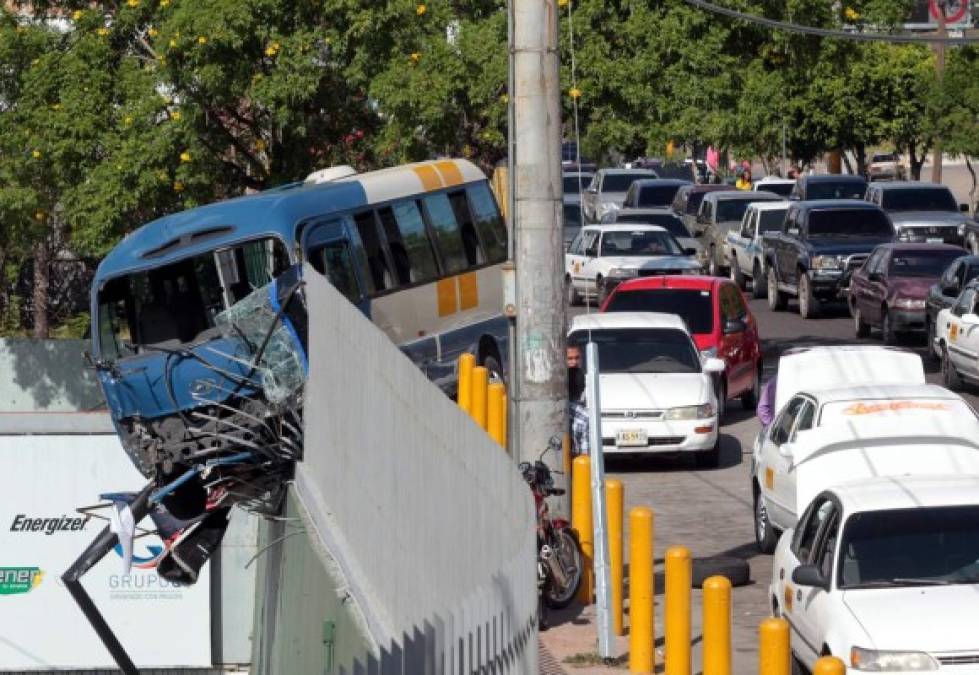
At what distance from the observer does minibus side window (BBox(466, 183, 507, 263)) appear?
2167 centimetres

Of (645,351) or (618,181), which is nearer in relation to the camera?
A: (645,351)

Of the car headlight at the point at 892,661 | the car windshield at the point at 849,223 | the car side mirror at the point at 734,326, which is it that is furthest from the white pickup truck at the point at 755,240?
the car headlight at the point at 892,661

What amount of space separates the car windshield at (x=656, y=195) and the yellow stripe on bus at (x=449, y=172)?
2750cm

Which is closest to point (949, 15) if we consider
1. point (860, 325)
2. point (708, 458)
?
point (860, 325)

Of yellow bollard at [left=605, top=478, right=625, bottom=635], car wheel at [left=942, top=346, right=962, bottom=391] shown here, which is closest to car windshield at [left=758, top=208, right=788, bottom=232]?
car wheel at [left=942, top=346, right=962, bottom=391]

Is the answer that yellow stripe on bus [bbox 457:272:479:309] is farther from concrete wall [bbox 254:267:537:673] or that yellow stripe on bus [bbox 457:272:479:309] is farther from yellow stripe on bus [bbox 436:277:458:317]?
concrete wall [bbox 254:267:537:673]

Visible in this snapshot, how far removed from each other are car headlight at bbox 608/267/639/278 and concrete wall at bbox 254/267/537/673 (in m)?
21.6

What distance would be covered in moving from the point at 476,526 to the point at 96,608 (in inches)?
549

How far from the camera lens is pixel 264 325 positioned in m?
16.9

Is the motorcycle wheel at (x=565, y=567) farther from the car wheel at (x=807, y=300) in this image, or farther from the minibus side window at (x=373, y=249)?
the car wheel at (x=807, y=300)

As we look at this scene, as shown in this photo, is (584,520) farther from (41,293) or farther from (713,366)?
(41,293)

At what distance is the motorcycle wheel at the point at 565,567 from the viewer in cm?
1332

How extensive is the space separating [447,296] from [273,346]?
4.18 metres

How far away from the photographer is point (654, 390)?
20.5 m
